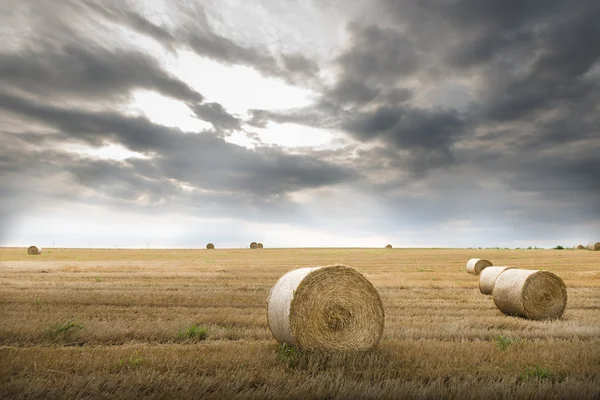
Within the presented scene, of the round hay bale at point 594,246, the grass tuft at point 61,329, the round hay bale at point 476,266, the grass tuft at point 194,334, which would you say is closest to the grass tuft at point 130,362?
the grass tuft at point 194,334

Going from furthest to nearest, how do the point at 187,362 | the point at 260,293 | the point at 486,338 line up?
the point at 260,293 → the point at 486,338 → the point at 187,362

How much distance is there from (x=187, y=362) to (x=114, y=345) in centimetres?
253

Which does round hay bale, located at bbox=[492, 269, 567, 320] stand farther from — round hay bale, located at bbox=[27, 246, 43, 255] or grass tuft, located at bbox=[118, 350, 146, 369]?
round hay bale, located at bbox=[27, 246, 43, 255]

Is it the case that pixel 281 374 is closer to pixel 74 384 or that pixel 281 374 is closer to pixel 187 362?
pixel 187 362

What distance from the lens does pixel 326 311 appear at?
8.76m

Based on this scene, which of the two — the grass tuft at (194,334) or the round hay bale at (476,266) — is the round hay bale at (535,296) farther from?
the round hay bale at (476,266)

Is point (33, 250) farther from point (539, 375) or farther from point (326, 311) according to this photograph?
point (539, 375)

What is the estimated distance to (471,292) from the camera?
1844 cm

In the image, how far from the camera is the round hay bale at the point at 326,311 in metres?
8.45

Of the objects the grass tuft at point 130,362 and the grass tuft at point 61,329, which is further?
the grass tuft at point 61,329

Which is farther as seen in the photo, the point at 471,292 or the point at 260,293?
the point at 471,292

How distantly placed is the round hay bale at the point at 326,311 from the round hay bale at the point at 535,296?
6455 mm

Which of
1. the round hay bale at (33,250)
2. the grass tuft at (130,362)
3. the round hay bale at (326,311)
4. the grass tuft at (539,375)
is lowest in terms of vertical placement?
the grass tuft at (539,375)

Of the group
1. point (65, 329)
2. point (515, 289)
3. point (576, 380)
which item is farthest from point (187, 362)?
point (515, 289)
